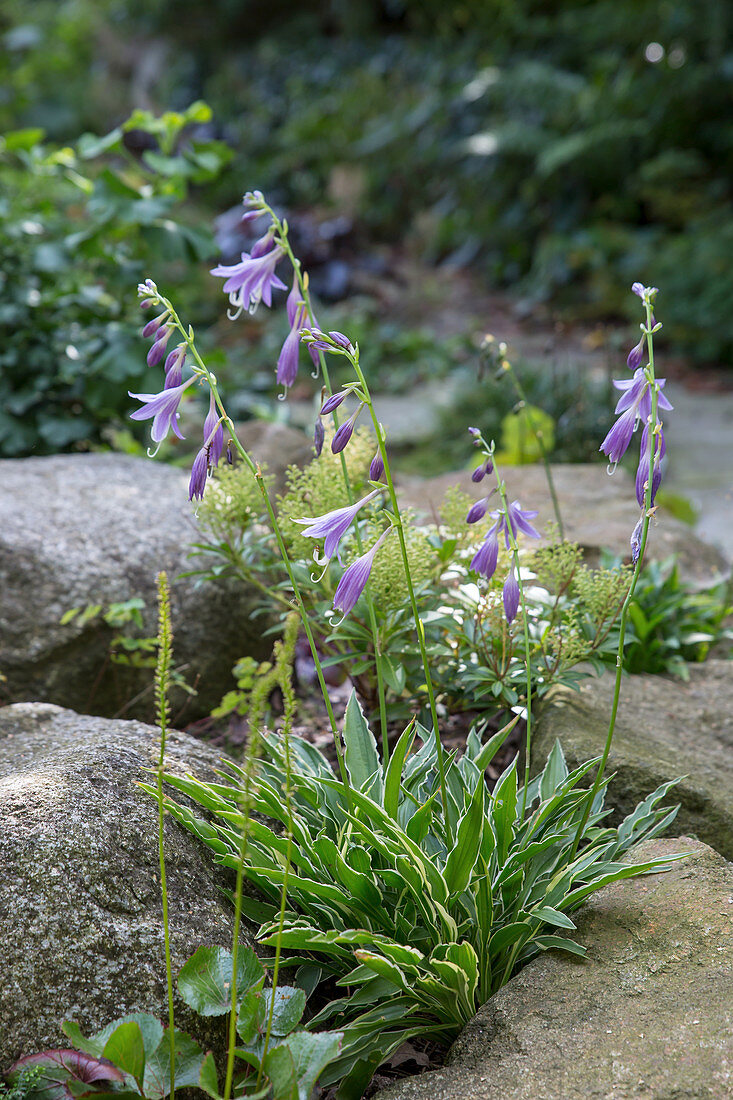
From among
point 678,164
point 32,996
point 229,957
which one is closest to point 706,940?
point 229,957

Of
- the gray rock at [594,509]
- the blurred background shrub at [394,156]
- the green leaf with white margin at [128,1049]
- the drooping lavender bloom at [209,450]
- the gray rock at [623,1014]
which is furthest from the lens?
the blurred background shrub at [394,156]

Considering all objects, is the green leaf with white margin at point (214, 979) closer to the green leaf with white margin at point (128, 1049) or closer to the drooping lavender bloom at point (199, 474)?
the green leaf with white margin at point (128, 1049)

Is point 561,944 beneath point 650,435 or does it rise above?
beneath

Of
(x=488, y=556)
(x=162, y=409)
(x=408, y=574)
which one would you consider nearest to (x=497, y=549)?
(x=488, y=556)

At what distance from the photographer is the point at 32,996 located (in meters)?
1.50

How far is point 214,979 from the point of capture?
1.50 metres

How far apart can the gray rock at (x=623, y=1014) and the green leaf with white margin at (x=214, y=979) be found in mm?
297

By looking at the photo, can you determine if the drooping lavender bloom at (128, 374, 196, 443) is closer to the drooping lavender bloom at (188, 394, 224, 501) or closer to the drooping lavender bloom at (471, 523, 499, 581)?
the drooping lavender bloom at (188, 394, 224, 501)

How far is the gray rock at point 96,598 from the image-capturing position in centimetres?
280

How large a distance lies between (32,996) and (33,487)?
211cm

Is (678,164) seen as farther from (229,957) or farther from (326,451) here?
(229,957)

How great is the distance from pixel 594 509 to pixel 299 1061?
271cm

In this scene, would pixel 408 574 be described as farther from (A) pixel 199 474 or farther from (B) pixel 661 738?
(B) pixel 661 738

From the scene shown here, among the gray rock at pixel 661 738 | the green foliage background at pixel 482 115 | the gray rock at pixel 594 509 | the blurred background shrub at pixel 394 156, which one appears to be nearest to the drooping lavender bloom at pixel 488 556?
the gray rock at pixel 661 738
